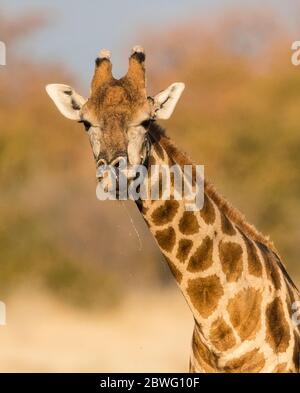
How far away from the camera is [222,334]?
11.8 meters

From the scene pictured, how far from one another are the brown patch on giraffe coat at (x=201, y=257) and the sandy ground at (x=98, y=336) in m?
10.8

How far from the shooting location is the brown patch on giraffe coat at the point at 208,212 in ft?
38.9

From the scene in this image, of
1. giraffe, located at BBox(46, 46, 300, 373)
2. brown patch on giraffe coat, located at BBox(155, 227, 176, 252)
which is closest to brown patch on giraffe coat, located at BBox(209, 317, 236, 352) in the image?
giraffe, located at BBox(46, 46, 300, 373)

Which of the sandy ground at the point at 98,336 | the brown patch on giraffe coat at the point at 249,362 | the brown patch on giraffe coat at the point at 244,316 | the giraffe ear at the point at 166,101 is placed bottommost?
the brown patch on giraffe coat at the point at 249,362

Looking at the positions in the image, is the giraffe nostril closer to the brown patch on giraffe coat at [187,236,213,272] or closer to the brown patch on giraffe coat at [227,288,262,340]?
the brown patch on giraffe coat at [187,236,213,272]

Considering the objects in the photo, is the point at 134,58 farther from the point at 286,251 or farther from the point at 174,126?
the point at 174,126

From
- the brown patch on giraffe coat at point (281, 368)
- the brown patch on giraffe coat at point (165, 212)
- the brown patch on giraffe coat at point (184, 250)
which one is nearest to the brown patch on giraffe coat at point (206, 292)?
the brown patch on giraffe coat at point (184, 250)

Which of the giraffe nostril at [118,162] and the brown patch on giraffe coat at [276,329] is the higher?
the giraffe nostril at [118,162]

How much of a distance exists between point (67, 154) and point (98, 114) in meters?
21.8

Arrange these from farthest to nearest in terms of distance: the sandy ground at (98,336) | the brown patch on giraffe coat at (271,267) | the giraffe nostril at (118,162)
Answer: the sandy ground at (98,336), the brown patch on giraffe coat at (271,267), the giraffe nostril at (118,162)

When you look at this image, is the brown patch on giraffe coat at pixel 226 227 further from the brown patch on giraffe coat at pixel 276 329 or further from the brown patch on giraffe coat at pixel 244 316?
the brown patch on giraffe coat at pixel 276 329

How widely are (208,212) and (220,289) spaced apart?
694mm

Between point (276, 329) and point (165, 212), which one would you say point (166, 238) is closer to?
point (165, 212)

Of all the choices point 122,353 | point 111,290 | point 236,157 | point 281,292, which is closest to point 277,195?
point 236,157
